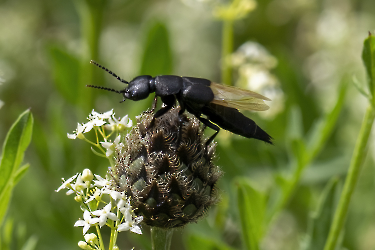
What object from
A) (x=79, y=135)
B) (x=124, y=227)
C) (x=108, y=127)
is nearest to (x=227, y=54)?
(x=108, y=127)

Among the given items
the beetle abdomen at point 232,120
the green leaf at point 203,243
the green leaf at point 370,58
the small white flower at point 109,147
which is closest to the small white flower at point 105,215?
the small white flower at point 109,147

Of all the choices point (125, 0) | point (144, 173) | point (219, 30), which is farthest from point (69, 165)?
point (219, 30)

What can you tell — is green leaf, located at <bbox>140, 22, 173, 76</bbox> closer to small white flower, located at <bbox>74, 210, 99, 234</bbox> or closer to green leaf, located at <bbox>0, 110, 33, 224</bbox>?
green leaf, located at <bbox>0, 110, 33, 224</bbox>

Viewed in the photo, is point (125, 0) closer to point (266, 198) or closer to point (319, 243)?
point (266, 198)

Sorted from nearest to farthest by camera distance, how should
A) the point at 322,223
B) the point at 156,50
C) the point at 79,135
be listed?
the point at 79,135 < the point at 322,223 < the point at 156,50

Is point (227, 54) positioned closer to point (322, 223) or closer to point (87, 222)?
point (322, 223)

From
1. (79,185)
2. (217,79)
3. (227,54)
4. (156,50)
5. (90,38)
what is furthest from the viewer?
(217,79)

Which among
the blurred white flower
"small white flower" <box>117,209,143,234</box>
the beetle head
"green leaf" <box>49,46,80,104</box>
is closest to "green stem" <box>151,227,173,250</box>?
"small white flower" <box>117,209,143,234</box>

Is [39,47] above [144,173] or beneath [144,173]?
above
